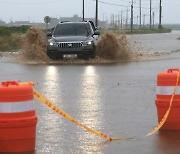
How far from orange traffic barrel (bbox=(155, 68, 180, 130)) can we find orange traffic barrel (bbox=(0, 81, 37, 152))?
7.64ft

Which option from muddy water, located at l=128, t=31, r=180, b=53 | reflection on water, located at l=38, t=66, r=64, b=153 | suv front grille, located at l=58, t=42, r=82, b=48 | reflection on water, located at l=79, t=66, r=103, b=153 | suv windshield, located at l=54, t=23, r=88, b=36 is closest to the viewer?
reflection on water, located at l=38, t=66, r=64, b=153

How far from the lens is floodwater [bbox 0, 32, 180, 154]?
25.1 feet

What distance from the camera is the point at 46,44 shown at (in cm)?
2677

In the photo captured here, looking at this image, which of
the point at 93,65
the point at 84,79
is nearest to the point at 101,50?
the point at 93,65

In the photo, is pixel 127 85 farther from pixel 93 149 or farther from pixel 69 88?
pixel 93 149

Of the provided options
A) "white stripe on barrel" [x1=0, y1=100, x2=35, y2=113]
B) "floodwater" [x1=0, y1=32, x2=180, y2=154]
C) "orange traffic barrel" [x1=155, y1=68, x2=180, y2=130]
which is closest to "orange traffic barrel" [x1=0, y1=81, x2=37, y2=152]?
"white stripe on barrel" [x1=0, y1=100, x2=35, y2=113]

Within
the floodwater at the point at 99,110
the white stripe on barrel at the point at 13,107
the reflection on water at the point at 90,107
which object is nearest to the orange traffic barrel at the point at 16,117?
the white stripe on barrel at the point at 13,107

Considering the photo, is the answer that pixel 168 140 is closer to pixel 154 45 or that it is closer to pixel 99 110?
pixel 99 110

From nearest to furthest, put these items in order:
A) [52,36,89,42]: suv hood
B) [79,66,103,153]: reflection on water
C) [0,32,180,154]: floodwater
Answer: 1. [0,32,180,154]: floodwater
2. [79,66,103,153]: reflection on water
3. [52,36,89,42]: suv hood

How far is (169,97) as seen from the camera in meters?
Answer: 8.63

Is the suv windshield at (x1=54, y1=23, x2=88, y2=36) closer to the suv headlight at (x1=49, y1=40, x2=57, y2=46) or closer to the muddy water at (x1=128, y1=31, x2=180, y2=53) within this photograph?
the suv headlight at (x1=49, y1=40, x2=57, y2=46)

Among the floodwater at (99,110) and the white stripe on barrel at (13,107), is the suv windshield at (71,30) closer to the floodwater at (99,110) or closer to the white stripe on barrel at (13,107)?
the floodwater at (99,110)

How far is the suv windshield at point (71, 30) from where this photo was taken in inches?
995

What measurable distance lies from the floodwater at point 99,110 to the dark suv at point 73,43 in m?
3.36
